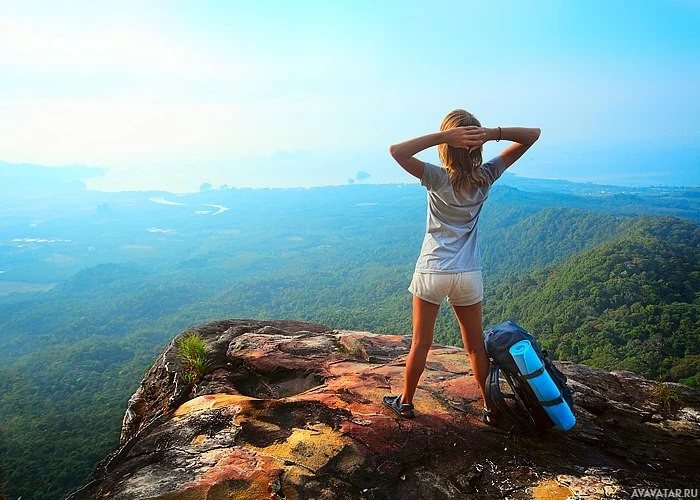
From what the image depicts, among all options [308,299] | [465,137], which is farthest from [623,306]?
[308,299]

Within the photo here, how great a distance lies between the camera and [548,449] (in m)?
3.56

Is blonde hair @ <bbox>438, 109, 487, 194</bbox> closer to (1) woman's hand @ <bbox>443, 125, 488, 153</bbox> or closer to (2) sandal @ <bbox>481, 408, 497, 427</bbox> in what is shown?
(1) woman's hand @ <bbox>443, 125, 488, 153</bbox>

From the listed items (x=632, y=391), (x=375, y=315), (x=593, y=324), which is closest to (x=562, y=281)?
(x=593, y=324)

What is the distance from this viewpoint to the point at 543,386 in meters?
3.53

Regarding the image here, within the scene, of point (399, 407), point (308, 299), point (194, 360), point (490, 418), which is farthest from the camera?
point (308, 299)

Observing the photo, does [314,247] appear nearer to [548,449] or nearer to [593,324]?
[593,324]

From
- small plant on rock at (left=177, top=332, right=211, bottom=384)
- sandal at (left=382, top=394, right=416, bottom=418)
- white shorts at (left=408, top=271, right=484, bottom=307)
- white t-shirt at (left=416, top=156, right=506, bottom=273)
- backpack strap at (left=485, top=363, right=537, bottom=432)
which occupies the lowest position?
small plant on rock at (left=177, top=332, right=211, bottom=384)

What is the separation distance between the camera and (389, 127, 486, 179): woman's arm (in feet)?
10.5

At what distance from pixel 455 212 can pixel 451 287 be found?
60 cm

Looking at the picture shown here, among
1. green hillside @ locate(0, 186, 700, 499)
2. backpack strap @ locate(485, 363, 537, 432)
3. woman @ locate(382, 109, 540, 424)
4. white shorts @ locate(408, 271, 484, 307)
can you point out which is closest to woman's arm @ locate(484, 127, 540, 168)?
woman @ locate(382, 109, 540, 424)

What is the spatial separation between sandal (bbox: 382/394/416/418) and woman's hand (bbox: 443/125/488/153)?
2.36 m

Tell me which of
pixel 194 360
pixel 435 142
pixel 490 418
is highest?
pixel 435 142

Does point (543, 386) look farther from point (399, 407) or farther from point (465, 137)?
point (465, 137)

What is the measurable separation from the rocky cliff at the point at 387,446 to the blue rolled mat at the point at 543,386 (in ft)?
0.83
